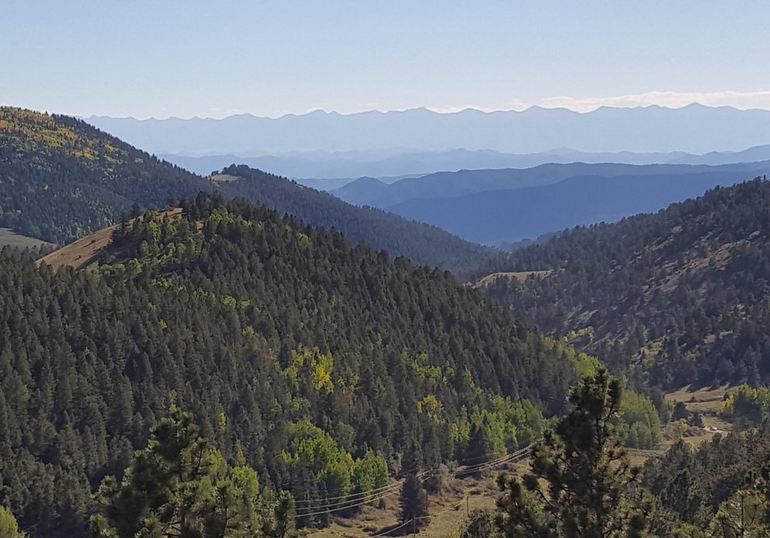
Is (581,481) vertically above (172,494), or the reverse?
(172,494)

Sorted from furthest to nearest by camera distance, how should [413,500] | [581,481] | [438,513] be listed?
[413,500]
[438,513]
[581,481]

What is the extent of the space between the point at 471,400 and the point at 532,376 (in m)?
17.0

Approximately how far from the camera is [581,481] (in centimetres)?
1638

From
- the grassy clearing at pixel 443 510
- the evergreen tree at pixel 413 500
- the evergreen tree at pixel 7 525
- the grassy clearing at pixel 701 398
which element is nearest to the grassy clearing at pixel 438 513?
the grassy clearing at pixel 443 510

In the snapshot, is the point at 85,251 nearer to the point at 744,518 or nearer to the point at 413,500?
the point at 413,500

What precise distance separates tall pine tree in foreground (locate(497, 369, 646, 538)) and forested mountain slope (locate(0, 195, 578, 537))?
232 ft

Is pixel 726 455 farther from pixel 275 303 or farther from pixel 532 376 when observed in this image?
pixel 275 303

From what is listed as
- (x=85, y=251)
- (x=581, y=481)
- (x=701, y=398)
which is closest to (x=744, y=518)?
(x=581, y=481)

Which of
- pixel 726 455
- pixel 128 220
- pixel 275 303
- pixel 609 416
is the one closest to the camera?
pixel 609 416

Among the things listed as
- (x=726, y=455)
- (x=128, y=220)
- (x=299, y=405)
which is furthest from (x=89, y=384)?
(x=726, y=455)

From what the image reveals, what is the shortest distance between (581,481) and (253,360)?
90.1m

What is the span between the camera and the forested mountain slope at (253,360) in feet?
273

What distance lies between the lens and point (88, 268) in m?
124

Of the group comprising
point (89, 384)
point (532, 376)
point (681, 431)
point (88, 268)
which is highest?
point (88, 268)
